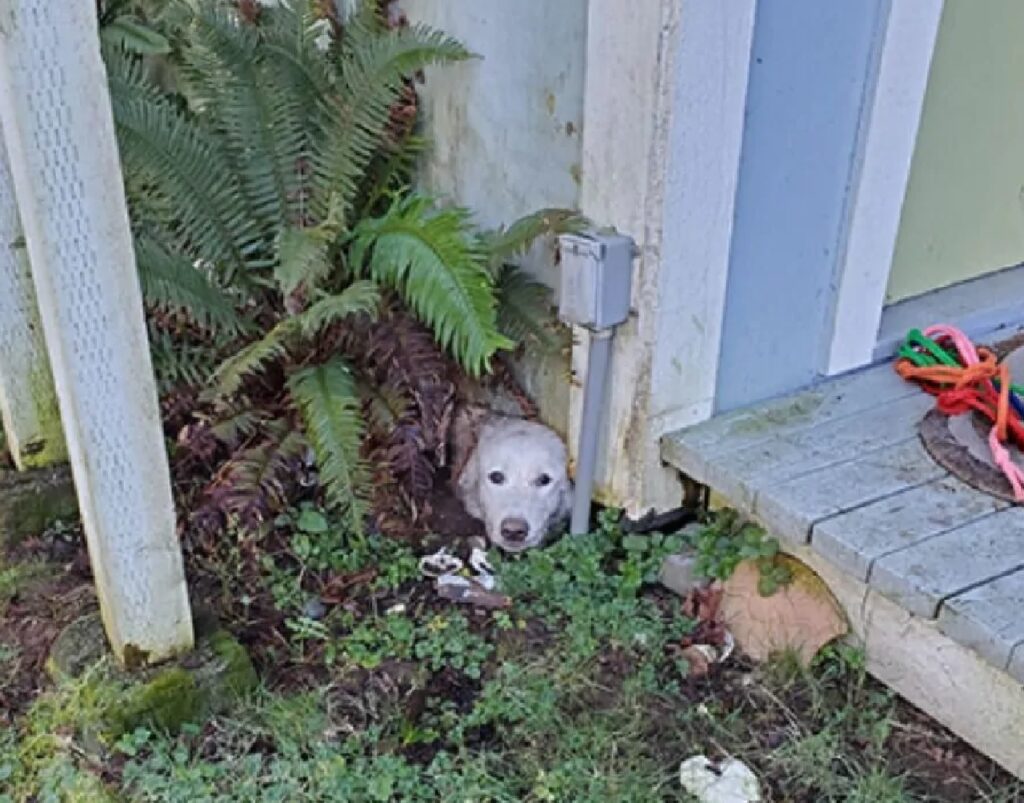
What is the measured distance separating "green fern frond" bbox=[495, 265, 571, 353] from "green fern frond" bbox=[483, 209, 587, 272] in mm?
94

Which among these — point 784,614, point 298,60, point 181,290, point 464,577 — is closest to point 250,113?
point 298,60

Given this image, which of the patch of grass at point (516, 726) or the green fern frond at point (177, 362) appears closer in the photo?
the patch of grass at point (516, 726)

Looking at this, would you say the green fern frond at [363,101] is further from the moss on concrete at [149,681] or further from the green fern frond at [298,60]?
the moss on concrete at [149,681]

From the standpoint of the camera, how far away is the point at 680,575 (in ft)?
8.04

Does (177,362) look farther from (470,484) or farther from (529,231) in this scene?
(529,231)

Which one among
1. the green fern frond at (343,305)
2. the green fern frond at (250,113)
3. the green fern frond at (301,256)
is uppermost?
the green fern frond at (250,113)

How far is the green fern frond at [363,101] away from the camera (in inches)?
102

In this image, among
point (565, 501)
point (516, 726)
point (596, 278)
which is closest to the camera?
point (516, 726)

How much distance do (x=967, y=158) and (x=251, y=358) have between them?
1893 millimetres

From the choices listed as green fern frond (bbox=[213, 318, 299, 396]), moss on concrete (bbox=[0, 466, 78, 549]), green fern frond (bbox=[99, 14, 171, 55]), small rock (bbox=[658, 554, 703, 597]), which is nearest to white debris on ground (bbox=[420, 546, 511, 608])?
small rock (bbox=[658, 554, 703, 597])

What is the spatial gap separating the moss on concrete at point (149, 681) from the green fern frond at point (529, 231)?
3.30 ft

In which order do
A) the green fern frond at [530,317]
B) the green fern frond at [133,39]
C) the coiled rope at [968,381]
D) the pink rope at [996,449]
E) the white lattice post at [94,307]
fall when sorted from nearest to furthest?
the white lattice post at [94,307]
the pink rope at [996,449]
the coiled rope at [968,381]
the green fern frond at [530,317]
the green fern frond at [133,39]

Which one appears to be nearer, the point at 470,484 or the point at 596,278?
the point at 596,278

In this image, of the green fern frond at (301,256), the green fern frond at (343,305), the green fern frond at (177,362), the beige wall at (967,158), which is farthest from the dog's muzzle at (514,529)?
the beige wall at (967,158)
